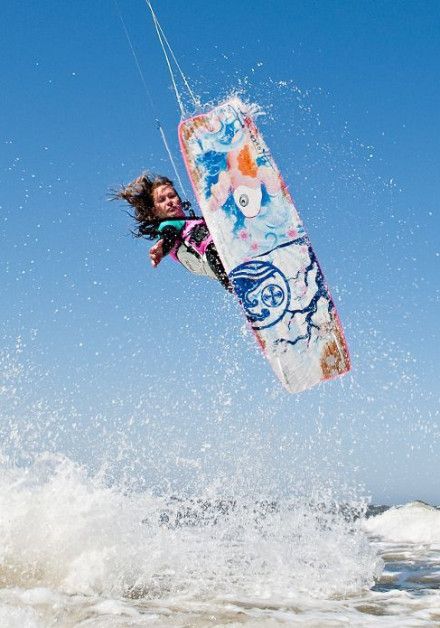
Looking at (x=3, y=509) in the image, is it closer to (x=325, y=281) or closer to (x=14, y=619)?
(x=14, y=619)

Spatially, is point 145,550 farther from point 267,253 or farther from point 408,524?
point 408,524

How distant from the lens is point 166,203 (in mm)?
7902

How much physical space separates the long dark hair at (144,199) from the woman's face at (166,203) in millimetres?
61

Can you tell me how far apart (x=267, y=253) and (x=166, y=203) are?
1.44 meters

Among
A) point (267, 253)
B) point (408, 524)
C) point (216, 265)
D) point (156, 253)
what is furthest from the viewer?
point (408, 524)

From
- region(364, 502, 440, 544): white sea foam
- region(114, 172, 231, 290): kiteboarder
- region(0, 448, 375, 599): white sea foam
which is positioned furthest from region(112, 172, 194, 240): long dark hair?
region(364, 502, 440, 544): white sea foam

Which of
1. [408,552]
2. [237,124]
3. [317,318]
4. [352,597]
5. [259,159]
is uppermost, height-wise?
[237,124]

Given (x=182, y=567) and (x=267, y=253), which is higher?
(x=267, y=253)

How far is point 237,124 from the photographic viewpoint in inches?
323

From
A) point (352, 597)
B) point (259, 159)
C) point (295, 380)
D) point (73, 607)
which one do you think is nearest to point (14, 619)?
point (73, 607)

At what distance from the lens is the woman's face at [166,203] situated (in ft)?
25.9

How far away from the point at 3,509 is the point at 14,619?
242 centimetres

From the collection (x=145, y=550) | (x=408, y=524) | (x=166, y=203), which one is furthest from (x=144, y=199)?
(x=408, y=524)

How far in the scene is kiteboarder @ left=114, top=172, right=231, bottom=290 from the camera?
25.2ft
